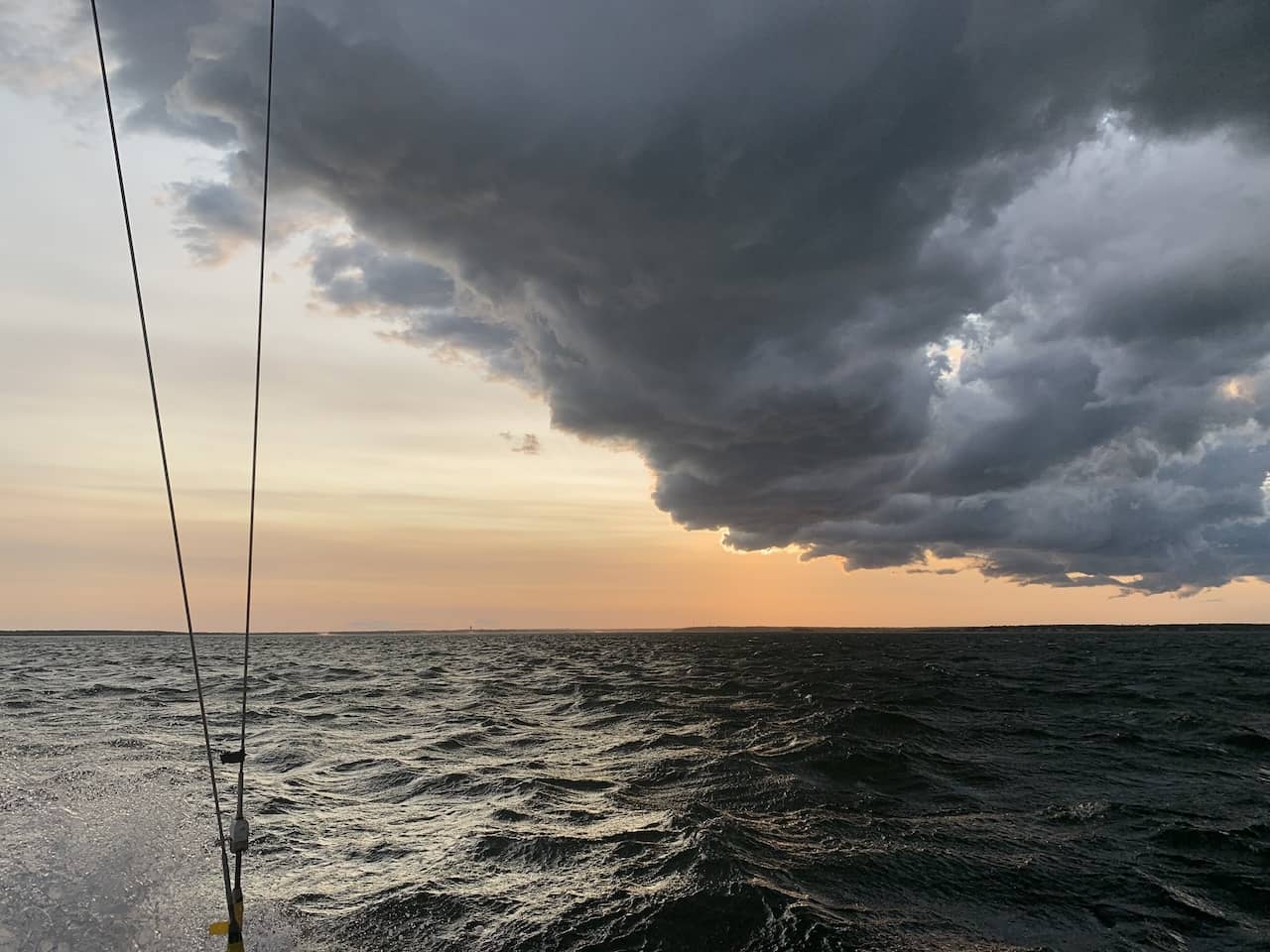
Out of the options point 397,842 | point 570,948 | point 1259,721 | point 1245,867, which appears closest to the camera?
point 570,948

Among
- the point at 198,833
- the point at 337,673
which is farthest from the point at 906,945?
the point at 337,673

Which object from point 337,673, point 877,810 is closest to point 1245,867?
point 877,810

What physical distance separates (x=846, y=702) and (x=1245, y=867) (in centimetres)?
1739

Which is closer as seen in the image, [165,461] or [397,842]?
[165,461]

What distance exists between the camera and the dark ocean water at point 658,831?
835 cm

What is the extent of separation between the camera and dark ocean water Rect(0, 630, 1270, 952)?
8.35m

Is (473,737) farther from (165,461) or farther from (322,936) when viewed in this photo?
(165,461)

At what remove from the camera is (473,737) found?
2061 cm

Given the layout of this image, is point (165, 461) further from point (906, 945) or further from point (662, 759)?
point (662, 759)

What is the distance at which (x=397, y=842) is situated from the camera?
37.1ft

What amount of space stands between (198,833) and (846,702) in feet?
72.9

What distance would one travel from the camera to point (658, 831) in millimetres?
11750

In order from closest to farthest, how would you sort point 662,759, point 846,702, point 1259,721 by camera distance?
point 662,759
point 1259,721
point 846,702

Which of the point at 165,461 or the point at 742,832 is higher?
the point at 165,461
